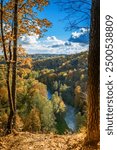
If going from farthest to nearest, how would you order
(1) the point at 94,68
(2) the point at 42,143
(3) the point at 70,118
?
(3) the point at 70,118, (2) the point at 42,143, (1) the point at 94,68

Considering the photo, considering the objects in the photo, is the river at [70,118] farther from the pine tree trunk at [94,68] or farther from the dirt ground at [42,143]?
the pine tree trunk at [94,68]

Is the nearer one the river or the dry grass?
the dry grass

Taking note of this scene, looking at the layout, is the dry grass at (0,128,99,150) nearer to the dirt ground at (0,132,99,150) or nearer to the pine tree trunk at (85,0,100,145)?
the dirt ground at (0,132,99,150)

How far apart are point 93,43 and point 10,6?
206 inches

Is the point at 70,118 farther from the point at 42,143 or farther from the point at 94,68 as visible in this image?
the point at 94,68

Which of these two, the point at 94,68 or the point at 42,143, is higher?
the point at 94,68

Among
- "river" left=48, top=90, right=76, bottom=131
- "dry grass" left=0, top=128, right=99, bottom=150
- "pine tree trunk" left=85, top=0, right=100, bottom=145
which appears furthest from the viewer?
"river" left=48, top=90, right=76, bottom=131

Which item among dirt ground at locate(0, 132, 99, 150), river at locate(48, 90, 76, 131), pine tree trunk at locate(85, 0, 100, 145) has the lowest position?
river at locate(48, 90, 76, 131)

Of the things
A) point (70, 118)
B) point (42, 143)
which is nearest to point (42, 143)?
point (42, 143)

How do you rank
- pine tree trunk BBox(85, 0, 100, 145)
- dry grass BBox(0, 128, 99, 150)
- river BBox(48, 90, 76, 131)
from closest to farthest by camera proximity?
pine tree trunk BBox(85, 0, 100, 145), dry grass BBox(0, 128, 99, 150), river BBox(48, 90, 76, 131)

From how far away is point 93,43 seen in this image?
671 centimetres

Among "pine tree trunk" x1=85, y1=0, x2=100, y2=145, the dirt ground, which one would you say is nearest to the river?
the dirt ground

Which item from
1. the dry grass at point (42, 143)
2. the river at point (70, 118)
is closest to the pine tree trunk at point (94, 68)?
the dry grass at point (42, 143)

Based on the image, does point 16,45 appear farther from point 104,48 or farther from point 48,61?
point 48,61
